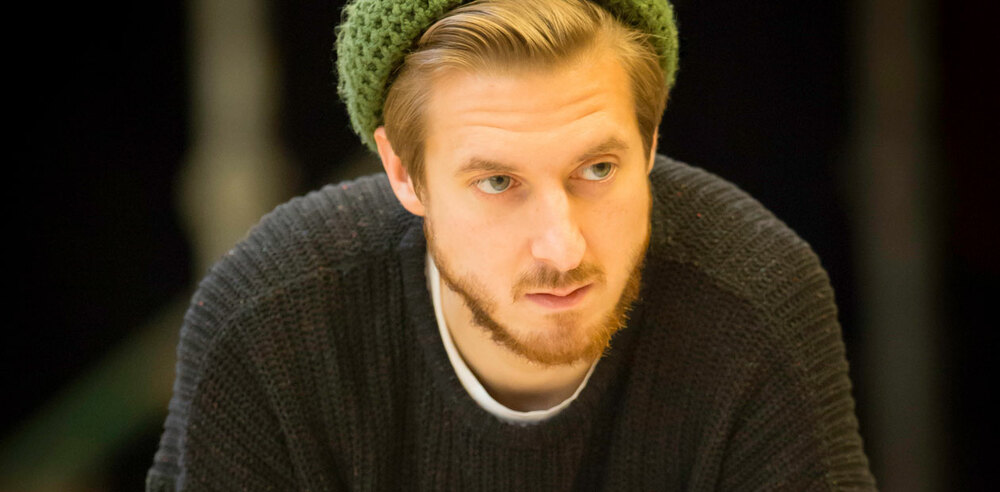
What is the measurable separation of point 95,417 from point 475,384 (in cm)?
145

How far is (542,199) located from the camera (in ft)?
4.48

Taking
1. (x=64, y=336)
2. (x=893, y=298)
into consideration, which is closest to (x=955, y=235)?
(x=893, y=298)

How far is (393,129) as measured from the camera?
4.93 ft

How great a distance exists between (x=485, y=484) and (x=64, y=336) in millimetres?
1455

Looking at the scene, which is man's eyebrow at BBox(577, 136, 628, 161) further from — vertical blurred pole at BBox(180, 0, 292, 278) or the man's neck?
vertical blurred pole at BBox(180, 0, 292, 278)

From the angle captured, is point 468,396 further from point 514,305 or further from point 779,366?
point 779,366

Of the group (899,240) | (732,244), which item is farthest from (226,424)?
(899,240)

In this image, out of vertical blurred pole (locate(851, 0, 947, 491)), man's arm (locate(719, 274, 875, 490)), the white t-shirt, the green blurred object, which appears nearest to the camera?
man's arm (locate(719, 274, 875, 490))

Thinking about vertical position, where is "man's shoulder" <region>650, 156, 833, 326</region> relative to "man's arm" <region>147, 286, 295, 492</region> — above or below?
above

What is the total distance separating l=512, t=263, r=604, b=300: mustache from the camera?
1.38 m

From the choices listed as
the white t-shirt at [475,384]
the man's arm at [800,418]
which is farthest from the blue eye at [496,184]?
the man's arm at [800,418]

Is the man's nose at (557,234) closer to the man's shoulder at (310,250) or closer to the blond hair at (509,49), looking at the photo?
the blond hair at (509,49)

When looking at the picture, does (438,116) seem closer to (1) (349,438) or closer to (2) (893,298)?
(1) (349,438)

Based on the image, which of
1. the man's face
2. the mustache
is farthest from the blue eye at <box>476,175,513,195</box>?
the mustache
